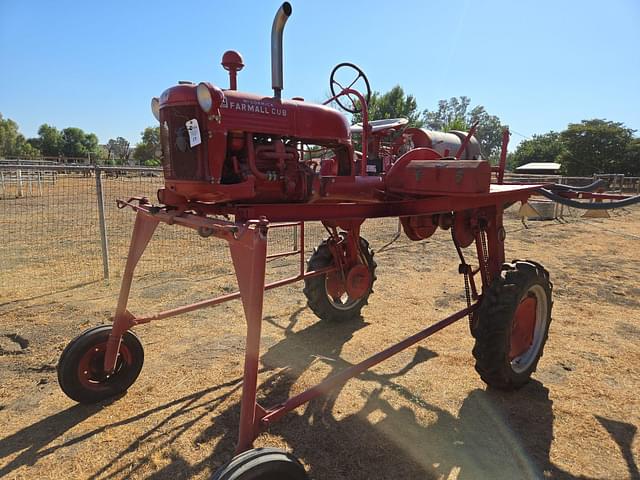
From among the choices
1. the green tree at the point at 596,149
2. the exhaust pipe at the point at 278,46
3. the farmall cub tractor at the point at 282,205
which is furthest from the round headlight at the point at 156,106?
the green tree at the point at 596,149

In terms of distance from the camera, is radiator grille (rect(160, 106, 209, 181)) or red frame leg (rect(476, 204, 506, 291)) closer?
radiator grille (rect(160, 106, 209, 181))

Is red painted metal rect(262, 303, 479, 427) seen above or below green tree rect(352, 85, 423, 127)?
below

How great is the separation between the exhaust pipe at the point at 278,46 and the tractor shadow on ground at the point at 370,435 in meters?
2.22

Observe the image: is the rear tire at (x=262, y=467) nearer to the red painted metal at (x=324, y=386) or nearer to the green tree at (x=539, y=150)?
the red painted metal at (x=324, y=386)

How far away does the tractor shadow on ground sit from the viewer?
2.42m

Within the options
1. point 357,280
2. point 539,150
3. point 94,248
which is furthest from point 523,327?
point 539,150

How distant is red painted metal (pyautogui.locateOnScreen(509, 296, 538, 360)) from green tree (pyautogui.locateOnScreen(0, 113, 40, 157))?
235 ft

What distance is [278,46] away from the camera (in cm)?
254

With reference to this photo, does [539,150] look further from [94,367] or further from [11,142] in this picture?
[11,142]

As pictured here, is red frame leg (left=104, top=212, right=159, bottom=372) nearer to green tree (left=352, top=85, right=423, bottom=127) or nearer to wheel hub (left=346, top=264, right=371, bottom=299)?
wheel hub (left=346, top=264, right=371, bottom=299)

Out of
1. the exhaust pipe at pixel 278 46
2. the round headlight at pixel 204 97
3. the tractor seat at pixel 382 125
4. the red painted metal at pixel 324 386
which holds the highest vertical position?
the exhaust pipe at pixel 278 46

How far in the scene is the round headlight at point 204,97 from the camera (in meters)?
2.17

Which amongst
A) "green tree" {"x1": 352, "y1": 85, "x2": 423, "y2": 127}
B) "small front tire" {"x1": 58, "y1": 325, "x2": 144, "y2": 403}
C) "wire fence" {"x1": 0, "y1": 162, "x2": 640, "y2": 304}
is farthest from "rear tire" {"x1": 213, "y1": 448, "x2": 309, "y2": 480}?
"green tree" {"x1": 352, "y1": 85, "x2": 423, "y2": 127}

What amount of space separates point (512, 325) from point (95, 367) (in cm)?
317
